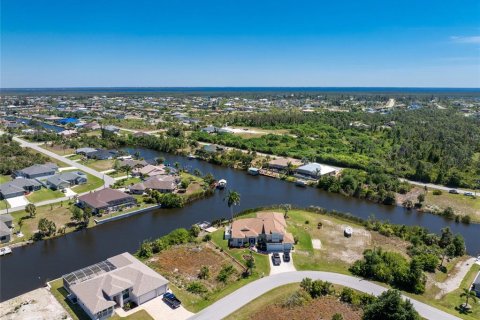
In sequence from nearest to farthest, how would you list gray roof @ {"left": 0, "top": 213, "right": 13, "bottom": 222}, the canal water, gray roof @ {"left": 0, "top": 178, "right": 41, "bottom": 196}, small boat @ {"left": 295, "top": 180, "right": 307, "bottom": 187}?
the canal water < gray roof @ {"left": 0, "top": 213, "right": 13, "bottom": 222} < gray roof @ {"left": 0, "top": 178, "right": 41, "bottom": 196} < small boat @ {"left": 295, "top": 180, "right": 307, "bottom": 187}

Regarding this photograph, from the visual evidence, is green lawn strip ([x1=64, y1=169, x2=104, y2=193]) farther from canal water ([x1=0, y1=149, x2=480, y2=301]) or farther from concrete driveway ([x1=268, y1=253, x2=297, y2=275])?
concrete driveway ([x1=268, y1=253, x2=297, y2=275])

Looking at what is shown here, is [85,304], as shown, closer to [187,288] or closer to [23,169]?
[187,288]

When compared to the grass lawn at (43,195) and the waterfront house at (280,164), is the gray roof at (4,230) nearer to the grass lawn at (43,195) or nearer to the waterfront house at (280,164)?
the grass lawn at (43,195)

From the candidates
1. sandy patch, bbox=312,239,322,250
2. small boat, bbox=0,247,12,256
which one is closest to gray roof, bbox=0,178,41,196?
small boat, bbox=0,247,12,256

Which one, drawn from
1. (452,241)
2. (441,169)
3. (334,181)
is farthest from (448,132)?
(452,241)

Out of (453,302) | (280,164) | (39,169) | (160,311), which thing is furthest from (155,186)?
(453,302)

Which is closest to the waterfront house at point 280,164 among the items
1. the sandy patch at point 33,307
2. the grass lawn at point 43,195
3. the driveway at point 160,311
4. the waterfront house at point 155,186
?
the waterfront house at point 155,186
